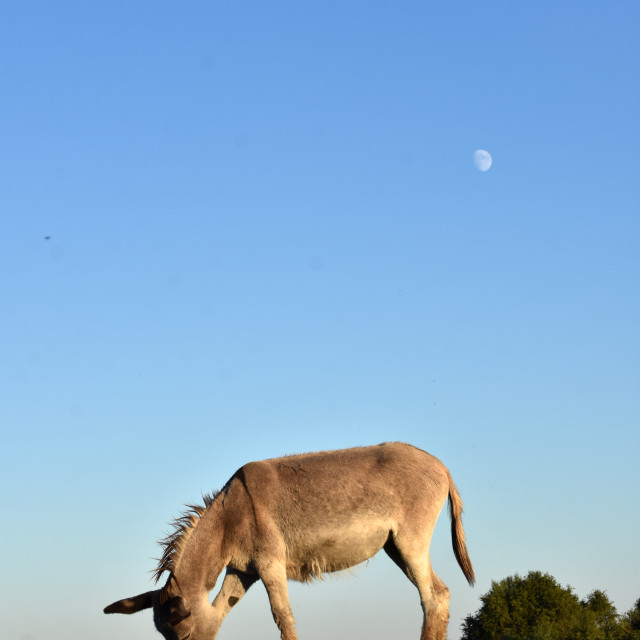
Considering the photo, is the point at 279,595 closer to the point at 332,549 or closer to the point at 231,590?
the point at 332,549

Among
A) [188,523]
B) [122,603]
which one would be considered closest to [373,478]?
[188,523]

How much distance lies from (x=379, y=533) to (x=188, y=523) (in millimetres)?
3116

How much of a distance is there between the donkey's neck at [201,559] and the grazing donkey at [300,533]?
0.05ft

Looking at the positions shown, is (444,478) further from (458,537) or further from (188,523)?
(188,523)

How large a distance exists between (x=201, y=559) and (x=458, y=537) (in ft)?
14.2

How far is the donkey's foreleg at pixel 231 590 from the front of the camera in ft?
47.2

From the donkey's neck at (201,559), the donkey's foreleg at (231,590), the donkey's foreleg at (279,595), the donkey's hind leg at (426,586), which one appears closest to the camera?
the donkey's foreleg at (279,595)

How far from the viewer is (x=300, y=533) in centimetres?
1376

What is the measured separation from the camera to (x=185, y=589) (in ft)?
45.4

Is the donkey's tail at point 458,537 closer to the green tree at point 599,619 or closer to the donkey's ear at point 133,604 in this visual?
the donkey's ear at point 133,604

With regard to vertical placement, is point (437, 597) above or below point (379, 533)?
below

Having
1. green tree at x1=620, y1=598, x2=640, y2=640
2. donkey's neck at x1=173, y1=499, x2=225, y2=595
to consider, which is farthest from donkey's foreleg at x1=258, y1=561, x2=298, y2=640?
green tree at x1=620, y1=598, x2=640, y2=640

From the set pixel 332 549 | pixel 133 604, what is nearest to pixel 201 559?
pixel 133 604

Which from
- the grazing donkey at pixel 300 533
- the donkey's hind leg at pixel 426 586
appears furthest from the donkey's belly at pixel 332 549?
the donkey's hind leg at pixel 426 586
